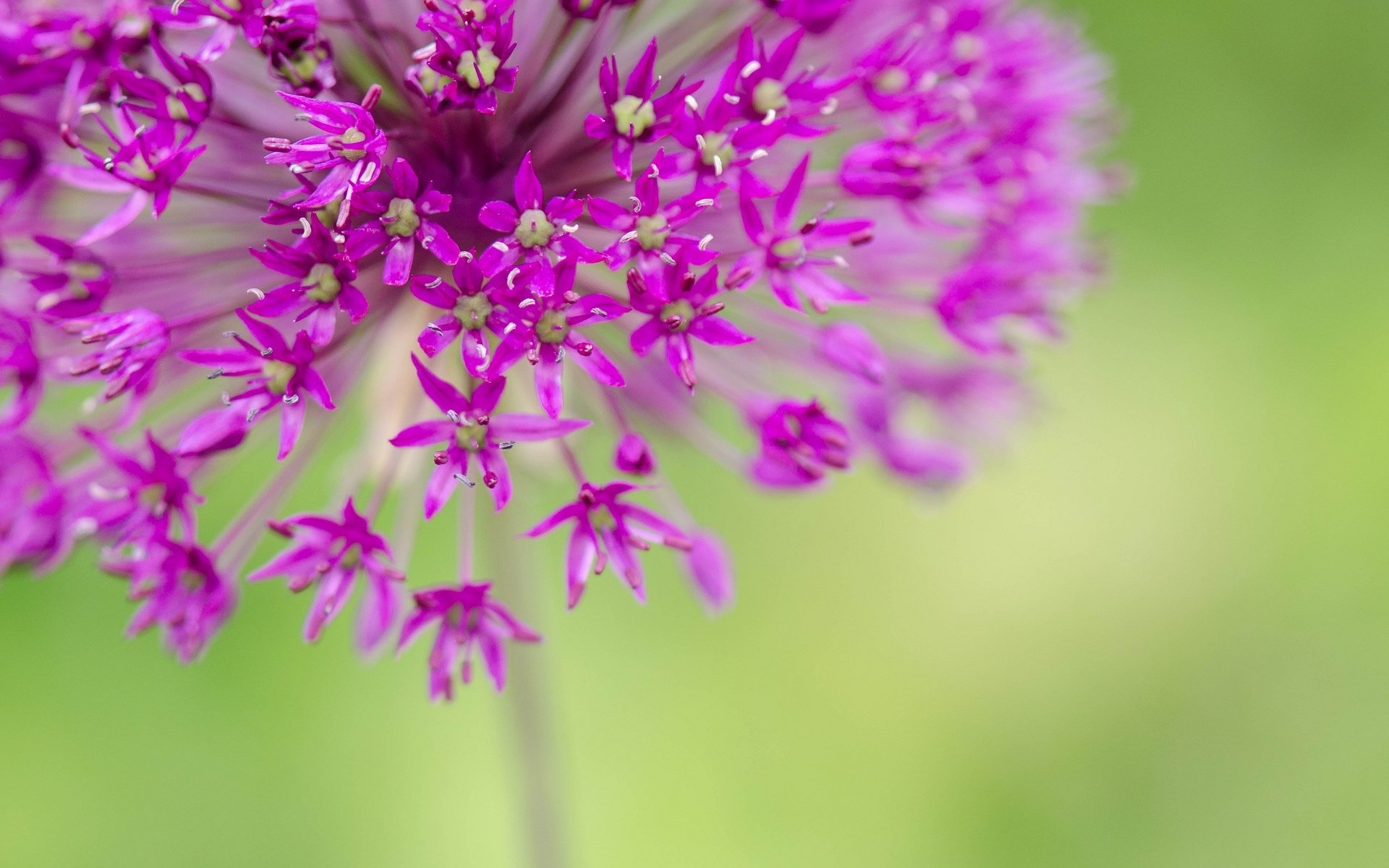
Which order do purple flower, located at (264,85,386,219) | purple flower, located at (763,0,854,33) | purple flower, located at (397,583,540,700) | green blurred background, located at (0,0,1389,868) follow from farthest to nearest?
green blurred background, located at (0,0,1389,868)
purple flower, located at (763,0,854,33)
purple flower, located at (397,583,540,700)
purple flower, located at (264,85,386,219)

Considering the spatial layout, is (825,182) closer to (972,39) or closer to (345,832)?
(972,39)

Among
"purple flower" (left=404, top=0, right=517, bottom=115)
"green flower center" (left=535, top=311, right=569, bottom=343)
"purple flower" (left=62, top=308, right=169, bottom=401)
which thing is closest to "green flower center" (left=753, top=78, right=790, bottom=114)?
"purple flower" (left=404, top=0, right=517, bottom=115)

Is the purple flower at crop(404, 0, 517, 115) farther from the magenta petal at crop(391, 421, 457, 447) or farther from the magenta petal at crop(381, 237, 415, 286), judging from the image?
the magenta petal at crop(391, 421, 457, 447)

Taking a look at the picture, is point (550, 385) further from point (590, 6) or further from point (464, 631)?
point (590, 6)

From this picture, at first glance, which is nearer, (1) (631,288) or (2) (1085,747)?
(1) (631,288)

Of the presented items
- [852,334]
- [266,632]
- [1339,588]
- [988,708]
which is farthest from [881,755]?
[852,334]

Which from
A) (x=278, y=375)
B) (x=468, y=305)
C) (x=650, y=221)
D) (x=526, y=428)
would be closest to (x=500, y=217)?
(x=468, y=305)
